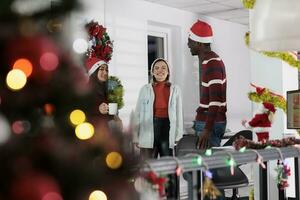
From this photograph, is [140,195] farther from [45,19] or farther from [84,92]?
[45,19]

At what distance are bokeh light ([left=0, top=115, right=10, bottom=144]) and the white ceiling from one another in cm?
561

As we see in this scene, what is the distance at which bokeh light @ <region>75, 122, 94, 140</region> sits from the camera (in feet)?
2.54

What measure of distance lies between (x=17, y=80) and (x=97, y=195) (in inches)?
8.2

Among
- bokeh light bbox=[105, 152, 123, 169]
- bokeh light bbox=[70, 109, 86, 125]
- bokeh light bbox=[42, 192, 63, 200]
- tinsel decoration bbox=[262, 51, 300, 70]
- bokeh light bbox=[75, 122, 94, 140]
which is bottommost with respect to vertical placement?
bokeh light bbox=[42, 192, 63, 200]

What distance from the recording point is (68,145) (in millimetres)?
743

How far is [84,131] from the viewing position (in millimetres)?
789

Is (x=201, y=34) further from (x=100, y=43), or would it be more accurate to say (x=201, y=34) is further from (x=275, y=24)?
(x=275, y=24)

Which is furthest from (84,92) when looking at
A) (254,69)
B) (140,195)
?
(254,69)

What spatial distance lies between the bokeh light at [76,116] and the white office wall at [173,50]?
3.76m

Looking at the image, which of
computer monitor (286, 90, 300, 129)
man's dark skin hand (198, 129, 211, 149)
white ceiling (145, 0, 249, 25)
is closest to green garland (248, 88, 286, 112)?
man's dark skin hand (198, 129, 211, 149)

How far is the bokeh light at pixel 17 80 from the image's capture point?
714 mm

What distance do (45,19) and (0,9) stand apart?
0.24ft

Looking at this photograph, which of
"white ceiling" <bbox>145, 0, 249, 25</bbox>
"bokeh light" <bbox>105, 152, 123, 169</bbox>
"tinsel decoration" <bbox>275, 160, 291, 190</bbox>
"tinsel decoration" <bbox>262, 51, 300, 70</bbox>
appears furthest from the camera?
"white ceiling" <bbox>145, 0, 249, 25</bbox>

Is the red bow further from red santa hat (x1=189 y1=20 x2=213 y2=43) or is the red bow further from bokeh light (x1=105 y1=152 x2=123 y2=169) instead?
red santa hat (x1=189 y1=20 x2=213 y2=43)
